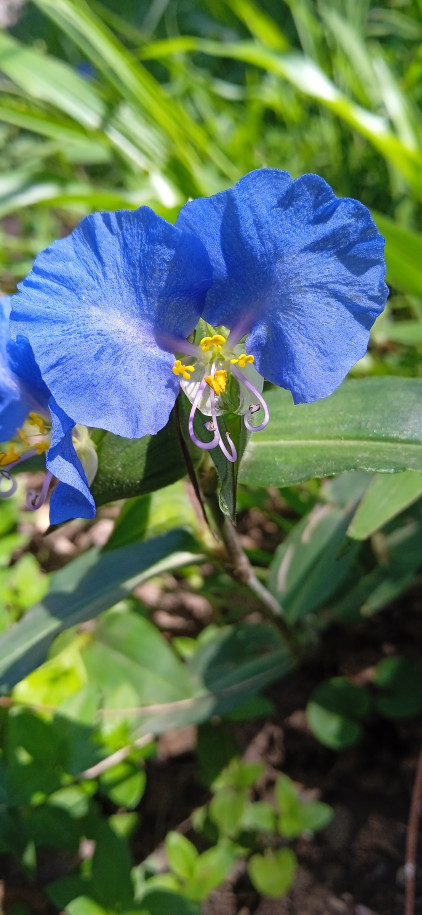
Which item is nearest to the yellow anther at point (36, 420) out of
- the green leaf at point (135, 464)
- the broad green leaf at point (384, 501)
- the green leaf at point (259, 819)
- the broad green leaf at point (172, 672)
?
the green leaf at point (135, 464)

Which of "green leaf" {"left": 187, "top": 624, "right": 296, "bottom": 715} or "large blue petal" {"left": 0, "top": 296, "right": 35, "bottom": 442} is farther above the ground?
"large blue petal" {"left": 0, "top": 296, "right": 35, "bottom": 442}

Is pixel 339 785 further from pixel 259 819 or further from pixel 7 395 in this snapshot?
pixel 7 395

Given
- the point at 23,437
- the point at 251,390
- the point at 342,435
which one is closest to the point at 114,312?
the point at 251,390

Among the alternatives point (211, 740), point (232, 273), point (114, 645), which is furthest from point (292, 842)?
point (232, 273)

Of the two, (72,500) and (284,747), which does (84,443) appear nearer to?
(72,500)

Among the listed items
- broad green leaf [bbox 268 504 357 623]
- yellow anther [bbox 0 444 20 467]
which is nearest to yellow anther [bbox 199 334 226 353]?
yellow anther [bbox 0 444 20 467]

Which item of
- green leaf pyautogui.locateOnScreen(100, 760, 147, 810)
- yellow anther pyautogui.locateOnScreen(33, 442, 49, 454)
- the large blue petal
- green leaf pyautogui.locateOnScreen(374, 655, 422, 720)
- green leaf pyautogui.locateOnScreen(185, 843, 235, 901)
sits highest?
the large blue petal

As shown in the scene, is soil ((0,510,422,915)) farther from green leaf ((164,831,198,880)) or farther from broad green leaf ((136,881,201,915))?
broad green leaf ((136,881,201,915))
